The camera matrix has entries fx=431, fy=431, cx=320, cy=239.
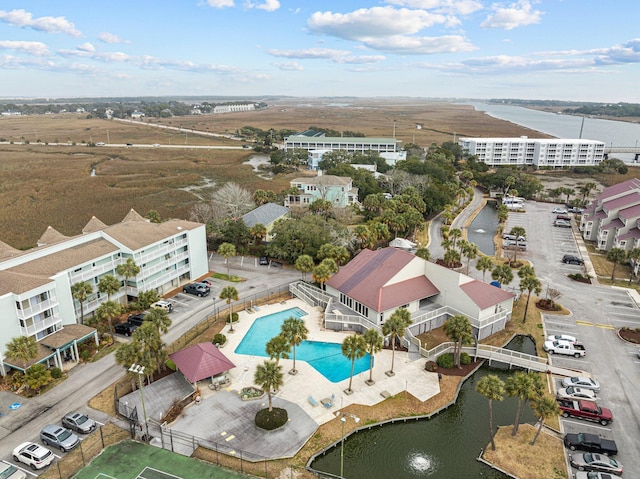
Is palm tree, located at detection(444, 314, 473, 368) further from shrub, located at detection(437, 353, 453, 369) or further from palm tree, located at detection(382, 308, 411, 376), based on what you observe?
palm tree, located at detection(382, 308, 411, 376)

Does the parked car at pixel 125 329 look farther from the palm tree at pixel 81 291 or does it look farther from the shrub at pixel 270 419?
the shrub at pixel 270 419

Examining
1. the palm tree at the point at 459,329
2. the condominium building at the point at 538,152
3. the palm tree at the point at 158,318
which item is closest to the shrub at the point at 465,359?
the palm tree at the point at 459,329

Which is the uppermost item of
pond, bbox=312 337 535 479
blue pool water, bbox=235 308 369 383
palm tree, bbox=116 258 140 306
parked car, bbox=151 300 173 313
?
palm tree, bbox=116 258 140 306

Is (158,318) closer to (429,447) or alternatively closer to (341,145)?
(429,447)

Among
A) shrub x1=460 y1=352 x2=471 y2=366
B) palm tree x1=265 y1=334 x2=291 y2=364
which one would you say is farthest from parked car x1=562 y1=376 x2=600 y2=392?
palm tree x1=265 y1=334 x2=291 y2=364

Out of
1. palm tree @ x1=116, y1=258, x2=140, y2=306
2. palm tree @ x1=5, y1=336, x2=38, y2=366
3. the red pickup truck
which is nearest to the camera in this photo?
the red pickup truck

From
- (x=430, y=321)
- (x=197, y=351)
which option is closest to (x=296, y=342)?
(x=197, y=351)

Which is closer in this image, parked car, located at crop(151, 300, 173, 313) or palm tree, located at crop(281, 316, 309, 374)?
palm tree, located at crop(281, 316, 309, 374)

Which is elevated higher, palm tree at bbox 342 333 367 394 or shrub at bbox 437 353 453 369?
palm tree at bbox 342 333 367 394

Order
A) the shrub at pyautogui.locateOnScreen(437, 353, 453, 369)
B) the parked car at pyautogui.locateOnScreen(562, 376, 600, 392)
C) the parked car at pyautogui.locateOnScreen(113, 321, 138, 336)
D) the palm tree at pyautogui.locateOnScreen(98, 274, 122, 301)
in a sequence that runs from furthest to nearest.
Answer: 1. the parked car at pyautogui.locateOnScreen(113, 321, 138, 336)
2. the palm tree at pyautogui.locateOnScreen(98, 274, 122, 301)
3. the shrub at pyautogui.locateOnScreen(437, 353, 453, 369)
4. the parked car at pyautogui.locateOnScreen(562, 376, 600, 392)
